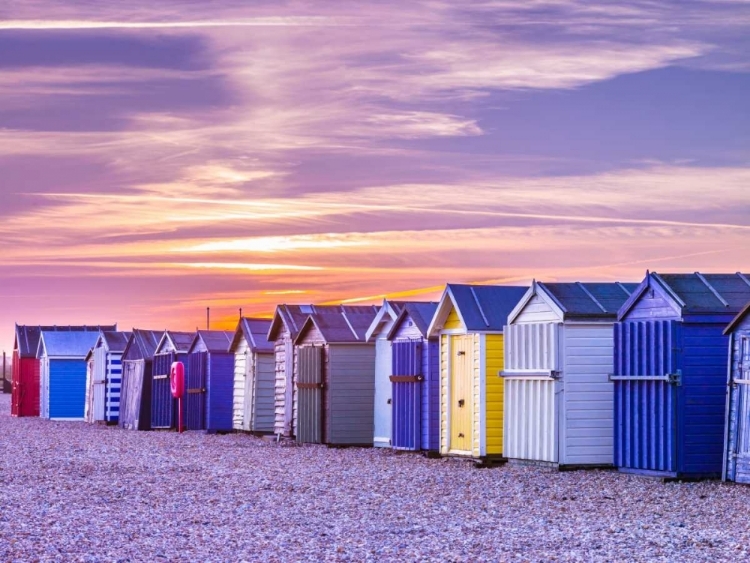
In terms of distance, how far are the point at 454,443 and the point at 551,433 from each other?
412cm

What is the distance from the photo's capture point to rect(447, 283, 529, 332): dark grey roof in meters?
25.9

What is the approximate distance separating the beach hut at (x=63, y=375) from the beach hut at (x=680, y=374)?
38506mm

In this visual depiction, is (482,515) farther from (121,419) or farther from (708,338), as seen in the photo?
(121,419)

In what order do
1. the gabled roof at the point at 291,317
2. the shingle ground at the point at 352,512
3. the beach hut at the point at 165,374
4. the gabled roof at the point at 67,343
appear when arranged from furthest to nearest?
the gabled roof at the point at 67,343
the beach hut at the point at 165,374
the gabled roof at the point at 291,317
the shingle ground at the point at 352,512

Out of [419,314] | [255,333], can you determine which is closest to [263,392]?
[255,333]

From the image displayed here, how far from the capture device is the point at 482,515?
54.2 ft

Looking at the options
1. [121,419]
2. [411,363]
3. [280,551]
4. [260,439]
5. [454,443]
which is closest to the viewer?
[280,551]

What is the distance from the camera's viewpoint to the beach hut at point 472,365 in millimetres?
25656

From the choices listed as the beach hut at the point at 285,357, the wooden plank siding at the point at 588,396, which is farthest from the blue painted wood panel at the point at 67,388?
the wooden plank siding at the point at 588,396

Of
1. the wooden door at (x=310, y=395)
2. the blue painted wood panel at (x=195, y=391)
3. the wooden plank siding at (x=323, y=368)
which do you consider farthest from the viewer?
the blue painted wood panel at (x=195, y=391)

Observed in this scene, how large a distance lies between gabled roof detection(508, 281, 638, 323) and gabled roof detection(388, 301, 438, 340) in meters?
4.69

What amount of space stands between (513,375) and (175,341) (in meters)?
21.7

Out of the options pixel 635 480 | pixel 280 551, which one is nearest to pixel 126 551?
pixel 280 551

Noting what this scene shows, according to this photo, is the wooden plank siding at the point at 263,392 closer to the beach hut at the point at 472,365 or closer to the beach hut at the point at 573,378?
the beach hut at the point at 472,365
